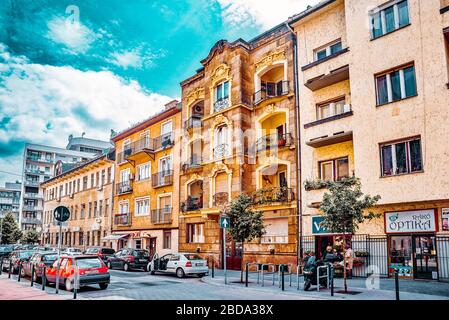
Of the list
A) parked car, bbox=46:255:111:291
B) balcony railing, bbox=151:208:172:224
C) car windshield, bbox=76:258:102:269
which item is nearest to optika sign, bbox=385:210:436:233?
parked car, bbox=46:255:111:291

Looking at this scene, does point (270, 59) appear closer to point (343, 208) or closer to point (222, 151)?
point (222, 151)

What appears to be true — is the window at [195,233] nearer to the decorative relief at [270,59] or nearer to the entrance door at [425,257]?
the decorative relief at [270,59]

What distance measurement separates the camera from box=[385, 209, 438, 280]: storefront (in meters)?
16.3

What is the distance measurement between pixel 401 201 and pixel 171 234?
19449 mm

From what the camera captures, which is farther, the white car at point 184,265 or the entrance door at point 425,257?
the white car at point 184,265

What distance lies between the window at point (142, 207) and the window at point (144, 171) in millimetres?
2059

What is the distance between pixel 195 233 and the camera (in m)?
29.2

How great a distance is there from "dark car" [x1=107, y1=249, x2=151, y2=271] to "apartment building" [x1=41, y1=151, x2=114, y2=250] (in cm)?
1050

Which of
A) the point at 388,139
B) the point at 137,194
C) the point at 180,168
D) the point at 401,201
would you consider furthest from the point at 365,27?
the point at 137,194

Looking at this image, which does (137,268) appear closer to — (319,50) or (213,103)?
(213,103)

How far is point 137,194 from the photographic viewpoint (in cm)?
3666

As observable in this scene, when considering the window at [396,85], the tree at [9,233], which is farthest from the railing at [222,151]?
the tree at [9,233]

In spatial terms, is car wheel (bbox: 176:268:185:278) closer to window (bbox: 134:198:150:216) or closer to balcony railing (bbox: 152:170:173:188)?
balcony railing (bbox: 152:170:173:188)

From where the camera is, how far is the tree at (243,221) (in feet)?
59.6
